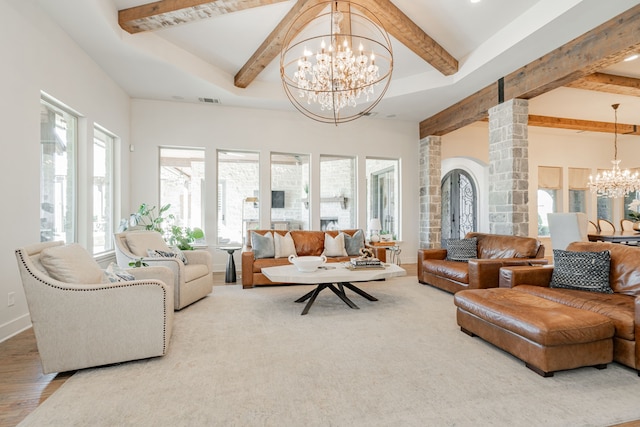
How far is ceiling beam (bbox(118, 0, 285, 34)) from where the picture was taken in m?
3.46

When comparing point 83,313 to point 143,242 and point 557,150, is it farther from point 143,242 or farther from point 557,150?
point 557,150

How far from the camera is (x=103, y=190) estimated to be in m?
5.05

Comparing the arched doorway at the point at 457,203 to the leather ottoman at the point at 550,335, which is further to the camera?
the arched doorway at the point at 457,203

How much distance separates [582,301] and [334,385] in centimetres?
214

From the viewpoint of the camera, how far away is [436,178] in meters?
7.15

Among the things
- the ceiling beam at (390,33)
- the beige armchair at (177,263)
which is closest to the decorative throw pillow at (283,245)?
the beige armchair at (177,263)

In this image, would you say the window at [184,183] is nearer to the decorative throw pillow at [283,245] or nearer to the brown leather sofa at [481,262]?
the decorative throw pillow at [283,245]

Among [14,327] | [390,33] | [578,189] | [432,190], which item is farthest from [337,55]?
[578,189]

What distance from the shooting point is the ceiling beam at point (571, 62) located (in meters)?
3.36

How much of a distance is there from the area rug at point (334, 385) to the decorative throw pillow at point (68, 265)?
A: 2.19 feet

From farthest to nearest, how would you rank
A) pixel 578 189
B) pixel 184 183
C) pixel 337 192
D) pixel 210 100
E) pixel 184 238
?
pixel 578 189
pixel 337 192
pixel 184 183
pixel 210 100
pixel 184 238

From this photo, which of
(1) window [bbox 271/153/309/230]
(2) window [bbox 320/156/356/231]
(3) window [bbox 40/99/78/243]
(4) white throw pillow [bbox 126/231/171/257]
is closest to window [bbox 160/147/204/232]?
(1) window [bbox 271/153/309/230]

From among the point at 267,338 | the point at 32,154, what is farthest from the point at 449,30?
the point at 32,154

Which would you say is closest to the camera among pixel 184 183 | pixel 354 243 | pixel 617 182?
pixel 354 243
